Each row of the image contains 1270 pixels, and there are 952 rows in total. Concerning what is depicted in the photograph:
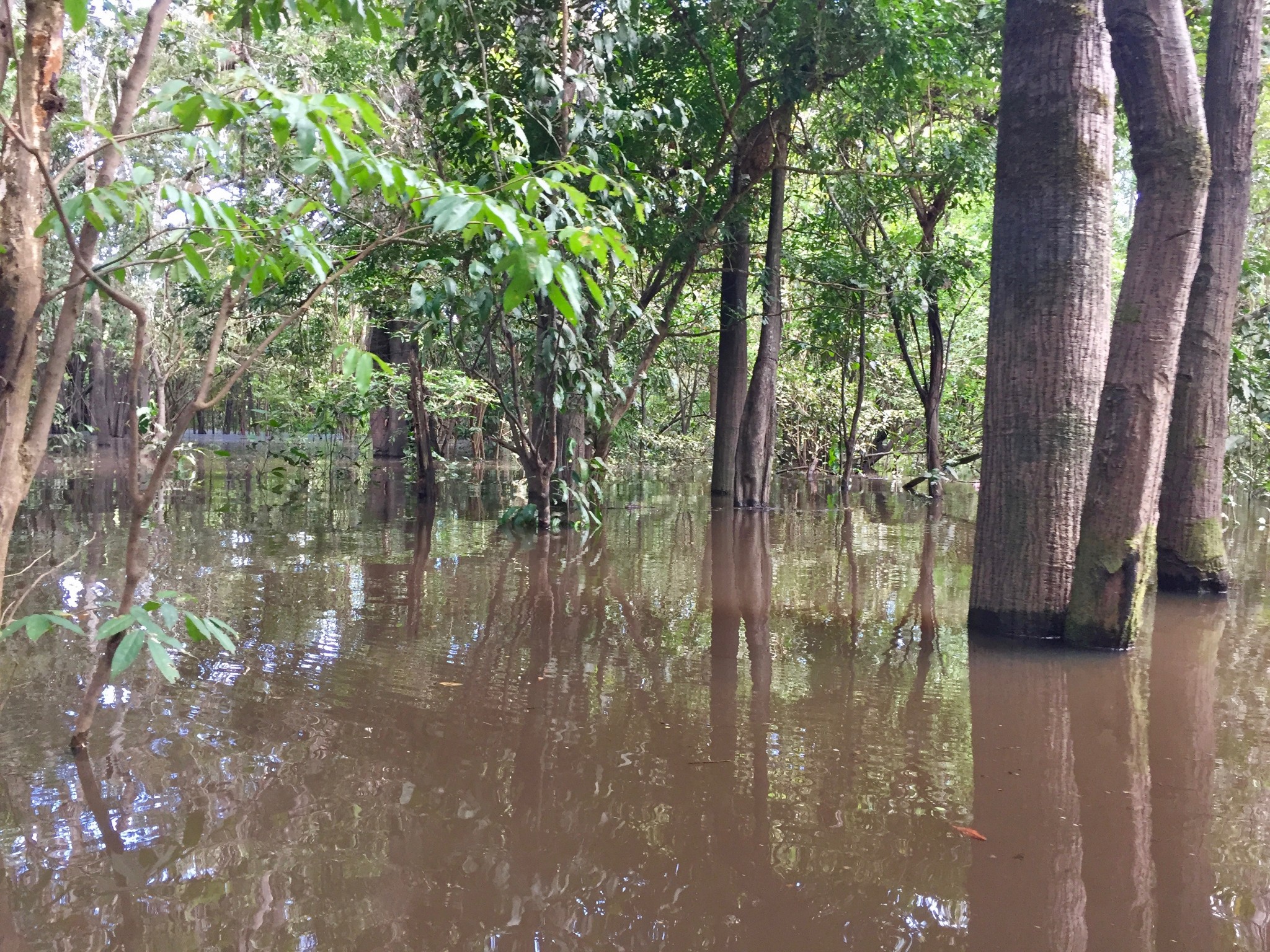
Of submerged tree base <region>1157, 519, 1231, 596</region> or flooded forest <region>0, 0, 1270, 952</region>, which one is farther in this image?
submerged tree base <region>1157, 519, 1231, 596</region>

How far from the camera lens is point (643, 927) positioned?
197cm

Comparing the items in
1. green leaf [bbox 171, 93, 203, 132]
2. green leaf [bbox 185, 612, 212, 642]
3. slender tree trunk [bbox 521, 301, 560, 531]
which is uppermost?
green leaf [bbox 171, 93, 203, 132]

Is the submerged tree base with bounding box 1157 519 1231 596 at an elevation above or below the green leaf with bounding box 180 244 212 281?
below

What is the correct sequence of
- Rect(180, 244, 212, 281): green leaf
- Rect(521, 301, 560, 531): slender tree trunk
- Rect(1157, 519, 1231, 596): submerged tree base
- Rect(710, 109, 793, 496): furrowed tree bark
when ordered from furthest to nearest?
Rect(710, 109, 793, 496): furrowed tree bark < Rect(521, 301, 560, 531): slender tree trunk < Rect(1157, 519, 1231, 596): submerged tree base < Rect(180, 244, 212, 281): green leaf

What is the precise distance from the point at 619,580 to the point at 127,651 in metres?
4.29

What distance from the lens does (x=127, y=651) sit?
215 centimetres

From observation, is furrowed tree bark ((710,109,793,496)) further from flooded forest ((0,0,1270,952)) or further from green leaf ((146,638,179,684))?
green leaf ((146,638,179,684))

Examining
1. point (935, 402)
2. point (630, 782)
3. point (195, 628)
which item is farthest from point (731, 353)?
point (195, 628)

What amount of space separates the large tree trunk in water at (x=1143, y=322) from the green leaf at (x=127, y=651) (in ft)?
13.0

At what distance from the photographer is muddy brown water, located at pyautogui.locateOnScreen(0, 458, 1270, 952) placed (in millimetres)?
1996

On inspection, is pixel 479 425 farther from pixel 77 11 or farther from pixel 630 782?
pixel 77 11

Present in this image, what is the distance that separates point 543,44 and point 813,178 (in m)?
7.82

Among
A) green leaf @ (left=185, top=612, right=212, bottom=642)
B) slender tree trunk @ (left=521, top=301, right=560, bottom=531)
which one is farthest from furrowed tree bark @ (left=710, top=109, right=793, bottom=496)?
green leaf @ (left=185, top=612, right=212, bottom=642)

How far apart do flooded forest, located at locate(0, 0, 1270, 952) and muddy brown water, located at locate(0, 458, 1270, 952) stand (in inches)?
0.7
